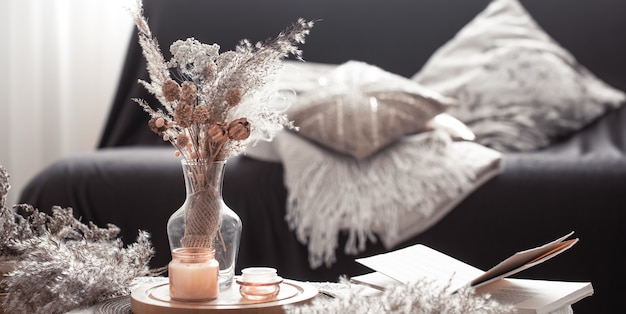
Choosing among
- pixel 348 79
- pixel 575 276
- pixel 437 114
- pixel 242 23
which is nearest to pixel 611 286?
pixel 575 276

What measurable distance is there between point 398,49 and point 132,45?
0.98 metres

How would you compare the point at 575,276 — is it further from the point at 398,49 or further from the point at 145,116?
the point at 145,116

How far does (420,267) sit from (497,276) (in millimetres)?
129

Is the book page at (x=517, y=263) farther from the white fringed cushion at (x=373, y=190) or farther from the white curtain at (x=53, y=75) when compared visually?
the white curtain at (x=53, y=75)

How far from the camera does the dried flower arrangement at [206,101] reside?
1.07 metres

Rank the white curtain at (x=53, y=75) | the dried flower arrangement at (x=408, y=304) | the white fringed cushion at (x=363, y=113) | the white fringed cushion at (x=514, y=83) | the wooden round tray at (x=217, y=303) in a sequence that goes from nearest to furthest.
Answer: the dried flower arrangement at (x=408, y=304)
the wooden round tray at (x=217, y=303)
the white fringed cushion at (x=363, y=113)
the white fringed cushion at (x=514, y=83)
the white curtain at (x=53, y=75)

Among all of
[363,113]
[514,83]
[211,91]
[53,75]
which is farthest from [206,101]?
[53,75]

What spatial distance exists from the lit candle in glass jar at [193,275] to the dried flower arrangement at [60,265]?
0.14 m

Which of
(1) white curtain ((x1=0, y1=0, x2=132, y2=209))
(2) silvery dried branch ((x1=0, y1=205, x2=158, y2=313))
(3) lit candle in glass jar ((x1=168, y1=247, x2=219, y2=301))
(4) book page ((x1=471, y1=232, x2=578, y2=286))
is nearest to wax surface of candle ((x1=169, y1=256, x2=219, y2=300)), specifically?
(3) lit candle in glass jar ((x1=168, y1=247, x2=219, y2=301))

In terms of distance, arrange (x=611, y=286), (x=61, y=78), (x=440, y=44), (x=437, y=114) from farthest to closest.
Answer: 1. (x=61, y=78)
2. (x=440, y=44)
3. (x=437, y=114)
4. (x=611, y=286)

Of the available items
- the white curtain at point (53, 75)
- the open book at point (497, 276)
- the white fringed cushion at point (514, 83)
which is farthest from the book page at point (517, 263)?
the white curtain at point (53, 75)

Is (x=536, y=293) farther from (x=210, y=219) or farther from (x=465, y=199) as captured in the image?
(x=465, y=199)

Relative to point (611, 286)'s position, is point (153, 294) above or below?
above

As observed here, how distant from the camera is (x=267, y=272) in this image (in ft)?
3.41
